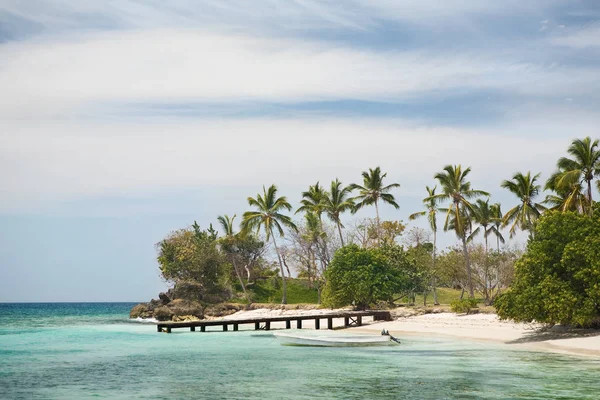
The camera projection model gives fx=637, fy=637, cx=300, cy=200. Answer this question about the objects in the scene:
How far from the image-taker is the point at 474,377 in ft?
75.9

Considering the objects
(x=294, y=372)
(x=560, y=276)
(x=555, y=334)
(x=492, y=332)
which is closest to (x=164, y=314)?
(x=492, y=332)

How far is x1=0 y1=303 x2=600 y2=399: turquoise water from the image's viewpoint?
20578mm

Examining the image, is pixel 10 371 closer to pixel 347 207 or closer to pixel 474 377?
pixel 474 377

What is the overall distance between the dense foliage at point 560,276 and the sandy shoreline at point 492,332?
40.4 inches

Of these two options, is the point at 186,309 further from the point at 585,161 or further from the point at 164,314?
the point at 585,161

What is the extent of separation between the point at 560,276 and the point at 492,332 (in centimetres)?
795

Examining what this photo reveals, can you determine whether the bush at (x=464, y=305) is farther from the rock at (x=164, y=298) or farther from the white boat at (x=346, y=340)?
the rock at (x=164, y=298)

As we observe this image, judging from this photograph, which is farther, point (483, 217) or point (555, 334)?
point (483, 217)

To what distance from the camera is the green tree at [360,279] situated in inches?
2056

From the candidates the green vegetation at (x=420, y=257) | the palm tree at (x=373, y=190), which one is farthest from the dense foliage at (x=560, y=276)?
the palm tree at (x=373, y=190)

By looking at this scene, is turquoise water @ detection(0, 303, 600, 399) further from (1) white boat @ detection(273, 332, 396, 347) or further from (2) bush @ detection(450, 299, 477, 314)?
(2) bush @ detection(450, 299, 477, 314)

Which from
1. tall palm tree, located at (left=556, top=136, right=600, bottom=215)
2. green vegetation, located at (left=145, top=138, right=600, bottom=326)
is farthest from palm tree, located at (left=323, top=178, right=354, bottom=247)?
tall palm tree, located at (left=556, top=136, right=600, bottom=215)

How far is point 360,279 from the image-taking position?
5222 centimetres

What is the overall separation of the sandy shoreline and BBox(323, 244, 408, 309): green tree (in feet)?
7.74
